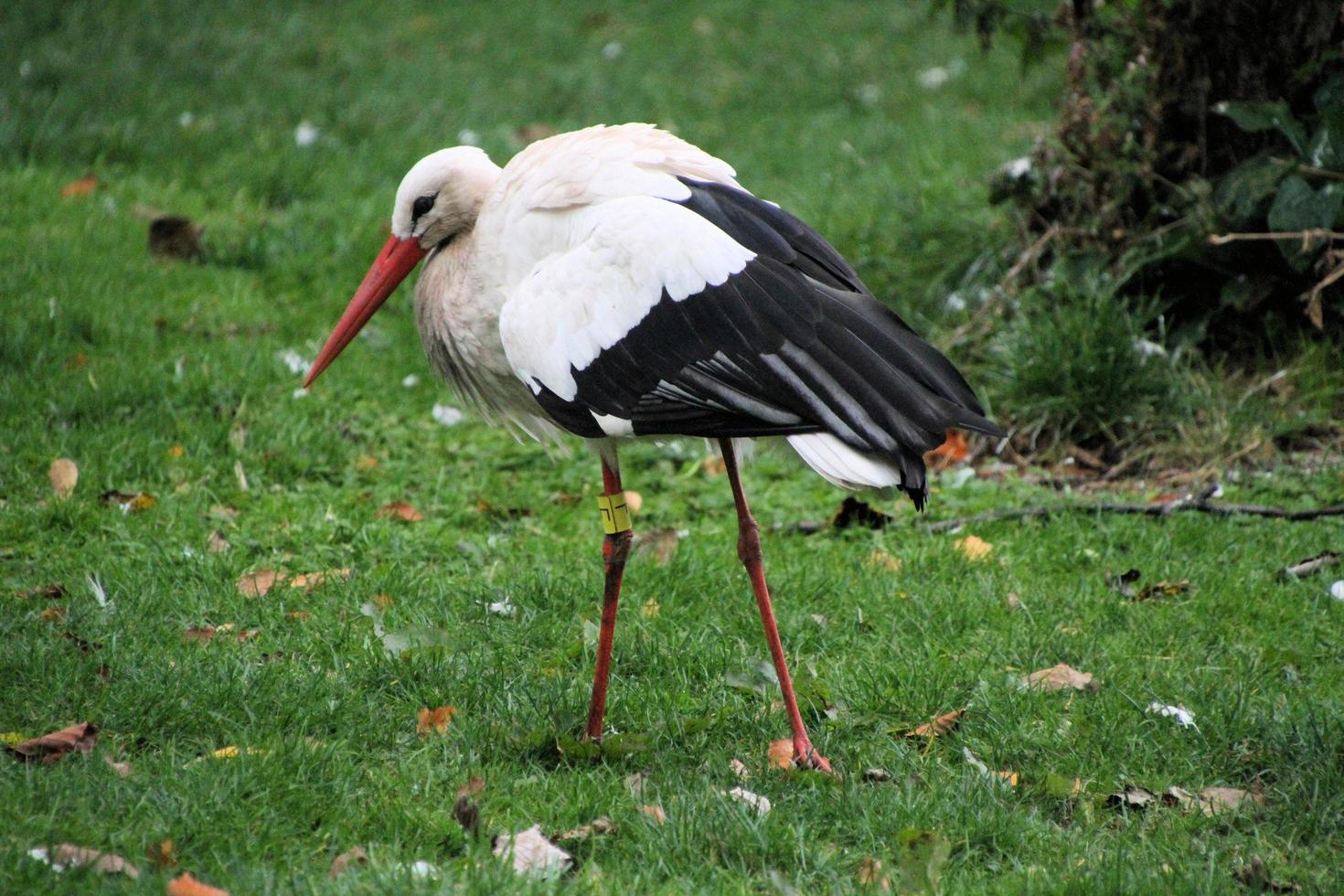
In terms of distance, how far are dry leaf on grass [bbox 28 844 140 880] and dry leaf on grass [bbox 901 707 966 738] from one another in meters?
1.74

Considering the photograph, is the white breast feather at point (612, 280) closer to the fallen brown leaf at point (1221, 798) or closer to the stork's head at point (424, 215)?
the stork's head at point (424, 215)

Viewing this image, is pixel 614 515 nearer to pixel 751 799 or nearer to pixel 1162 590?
pixel 751 799

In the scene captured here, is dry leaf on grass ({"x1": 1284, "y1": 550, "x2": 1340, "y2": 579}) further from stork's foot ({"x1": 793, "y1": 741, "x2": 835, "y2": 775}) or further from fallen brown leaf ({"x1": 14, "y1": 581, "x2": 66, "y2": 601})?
fallen brown leaf ({"x1": 14, "y1": 581, "x2": 66, "y2": 601})

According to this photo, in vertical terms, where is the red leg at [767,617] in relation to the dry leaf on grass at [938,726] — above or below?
above

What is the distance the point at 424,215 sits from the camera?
12.2 feet

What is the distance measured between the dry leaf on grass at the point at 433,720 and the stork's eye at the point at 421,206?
130 cm

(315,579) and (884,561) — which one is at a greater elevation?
(315,579)

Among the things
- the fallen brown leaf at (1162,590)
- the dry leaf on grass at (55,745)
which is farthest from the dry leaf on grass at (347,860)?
the fallen brown leaf at (1162,590)

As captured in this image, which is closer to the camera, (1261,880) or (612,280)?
(1261,880)

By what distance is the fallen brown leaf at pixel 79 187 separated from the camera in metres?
6.77

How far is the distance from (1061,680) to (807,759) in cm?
81

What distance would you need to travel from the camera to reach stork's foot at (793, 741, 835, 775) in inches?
123

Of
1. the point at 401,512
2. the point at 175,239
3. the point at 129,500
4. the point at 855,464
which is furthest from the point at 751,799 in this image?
the point at 175,239

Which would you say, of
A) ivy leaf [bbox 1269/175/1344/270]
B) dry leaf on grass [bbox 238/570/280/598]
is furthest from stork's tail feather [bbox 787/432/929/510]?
ivy leaf [bbox 1269/175/1344/270]
